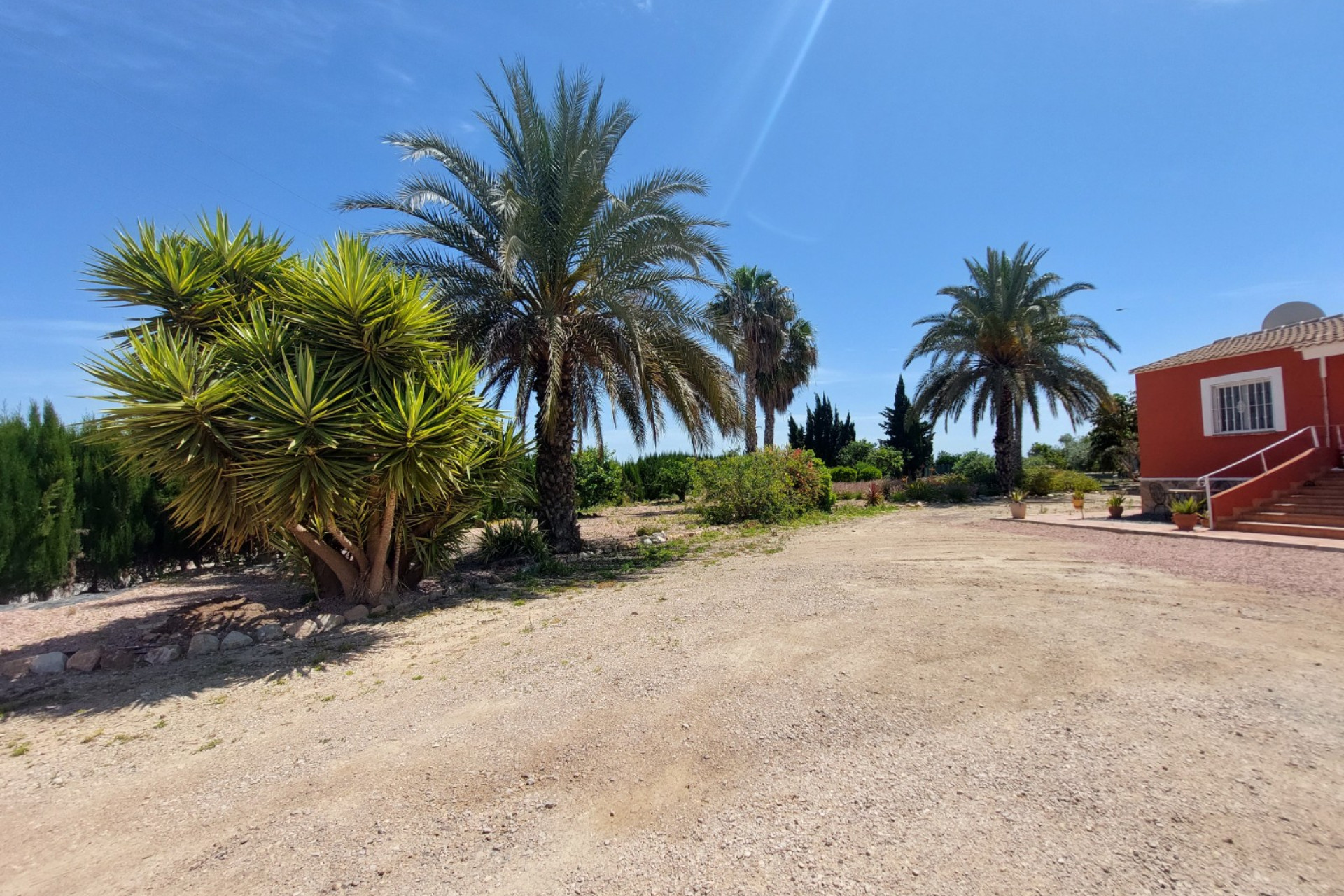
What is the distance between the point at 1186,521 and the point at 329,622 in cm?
1464

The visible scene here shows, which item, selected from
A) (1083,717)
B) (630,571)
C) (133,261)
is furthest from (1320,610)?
(133,261)

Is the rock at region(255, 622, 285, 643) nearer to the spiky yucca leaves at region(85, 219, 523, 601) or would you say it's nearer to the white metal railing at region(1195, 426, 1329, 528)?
the spiky yucca leaves at region(85, 219, 523, 601)

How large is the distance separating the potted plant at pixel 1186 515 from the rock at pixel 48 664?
16493 millimetres

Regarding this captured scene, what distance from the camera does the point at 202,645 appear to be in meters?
6.03

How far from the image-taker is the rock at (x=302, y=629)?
6.45 meters

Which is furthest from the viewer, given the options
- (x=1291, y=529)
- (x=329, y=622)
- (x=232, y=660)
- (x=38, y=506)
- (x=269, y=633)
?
(x=1291, y=529)

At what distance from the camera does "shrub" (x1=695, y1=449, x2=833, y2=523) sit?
16.1 metres

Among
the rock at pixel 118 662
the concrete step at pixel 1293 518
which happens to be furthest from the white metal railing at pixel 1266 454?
the rock at pixel 118 662

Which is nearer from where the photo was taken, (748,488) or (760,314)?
(748,488)

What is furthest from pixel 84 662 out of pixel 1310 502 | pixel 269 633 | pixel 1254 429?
pixel 1254 429

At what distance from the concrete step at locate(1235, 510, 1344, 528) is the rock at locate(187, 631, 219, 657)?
638 inches

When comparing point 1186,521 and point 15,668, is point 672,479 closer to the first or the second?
point 1186,521

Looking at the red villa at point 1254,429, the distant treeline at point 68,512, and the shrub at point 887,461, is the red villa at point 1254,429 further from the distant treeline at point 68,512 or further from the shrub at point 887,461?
the distant treeline at point 68,512

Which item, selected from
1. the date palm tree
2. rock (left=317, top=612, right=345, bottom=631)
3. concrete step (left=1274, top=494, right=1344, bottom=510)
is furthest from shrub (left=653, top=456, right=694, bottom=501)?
rock (left=317, top=612, right=345, bottom=631)
